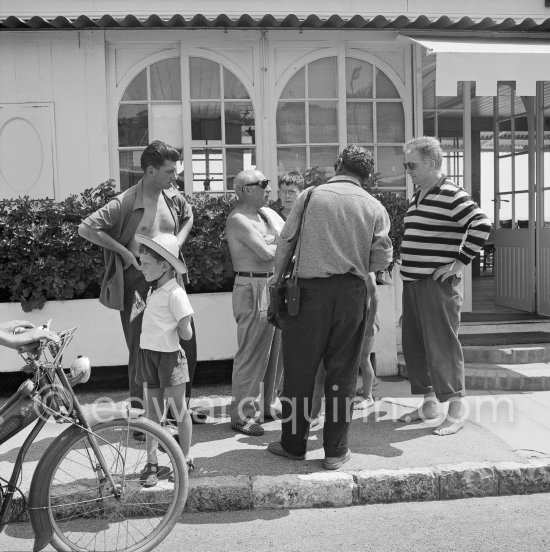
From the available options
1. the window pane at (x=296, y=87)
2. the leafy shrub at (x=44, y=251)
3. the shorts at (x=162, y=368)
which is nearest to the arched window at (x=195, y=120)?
the window pane at (x=296, y=87)

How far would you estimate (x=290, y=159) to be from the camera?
7.78m

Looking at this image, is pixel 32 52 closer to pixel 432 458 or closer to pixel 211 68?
pixel 211 68

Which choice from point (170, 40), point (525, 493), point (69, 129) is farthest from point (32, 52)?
point (525, 493)

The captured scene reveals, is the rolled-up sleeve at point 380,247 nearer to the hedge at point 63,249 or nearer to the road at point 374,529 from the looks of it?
the road at point 374,529

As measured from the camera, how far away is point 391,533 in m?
3.91

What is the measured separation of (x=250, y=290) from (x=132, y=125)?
3.13m

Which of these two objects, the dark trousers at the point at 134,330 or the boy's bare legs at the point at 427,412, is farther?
the boy's bare legs at the point at 427,412

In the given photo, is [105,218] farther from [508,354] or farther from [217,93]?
[508,354]

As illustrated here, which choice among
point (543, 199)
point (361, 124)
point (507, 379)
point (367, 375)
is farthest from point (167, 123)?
point (543, 199)

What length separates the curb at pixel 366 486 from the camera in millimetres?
4289

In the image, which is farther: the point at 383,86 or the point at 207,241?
the point at 383,86

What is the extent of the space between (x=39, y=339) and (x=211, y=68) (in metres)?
5.00

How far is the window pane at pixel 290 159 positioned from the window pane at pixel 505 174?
2875mm

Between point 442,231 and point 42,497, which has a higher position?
point 442,231
